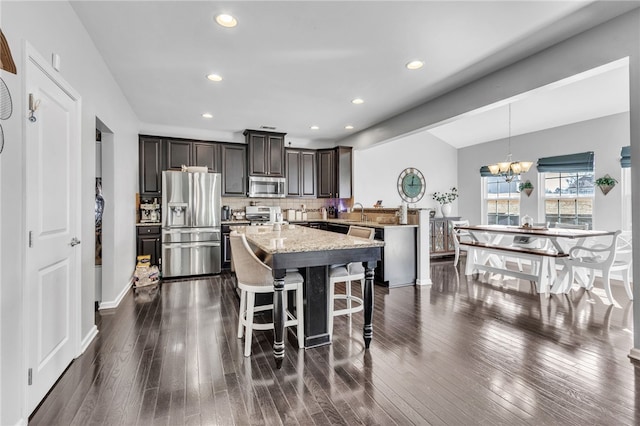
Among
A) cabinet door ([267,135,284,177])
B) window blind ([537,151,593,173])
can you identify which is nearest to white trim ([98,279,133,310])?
cabinet door ([267,135,284,177])

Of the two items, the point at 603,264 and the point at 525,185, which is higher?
the point at 525,185

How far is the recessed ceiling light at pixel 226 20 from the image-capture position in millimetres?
2418

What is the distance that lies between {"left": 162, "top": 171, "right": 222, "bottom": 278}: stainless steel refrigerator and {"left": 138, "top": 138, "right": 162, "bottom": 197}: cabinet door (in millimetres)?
579

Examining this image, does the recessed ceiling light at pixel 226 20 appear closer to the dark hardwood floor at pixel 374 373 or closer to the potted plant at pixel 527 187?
the dark hardwood floor at pixel 374 373

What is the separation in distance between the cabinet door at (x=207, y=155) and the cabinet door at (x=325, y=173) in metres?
2.20

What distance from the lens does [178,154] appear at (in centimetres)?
A: 557

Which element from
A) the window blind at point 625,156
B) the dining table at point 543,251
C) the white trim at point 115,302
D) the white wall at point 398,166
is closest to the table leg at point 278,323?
the white trim at point 115,302

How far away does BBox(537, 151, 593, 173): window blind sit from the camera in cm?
519

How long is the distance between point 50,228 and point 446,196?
7647 millimetres

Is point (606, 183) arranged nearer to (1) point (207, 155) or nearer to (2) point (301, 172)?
(2) point (301, 172)

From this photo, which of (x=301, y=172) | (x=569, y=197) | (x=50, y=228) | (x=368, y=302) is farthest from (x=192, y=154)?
(x=569, y=197)

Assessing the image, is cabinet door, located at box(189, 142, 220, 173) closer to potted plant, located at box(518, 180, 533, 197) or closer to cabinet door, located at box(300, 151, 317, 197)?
cabinet door, located at box(300, 151, 317, 197)

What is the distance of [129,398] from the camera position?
1.85 meters

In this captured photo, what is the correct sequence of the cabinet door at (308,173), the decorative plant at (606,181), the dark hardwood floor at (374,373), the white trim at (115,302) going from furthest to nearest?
the cabinet door at (308,173) → the decorative plant at (606,181) → the white trim at (115,302) → the dark hardwood floor at (374,373)
